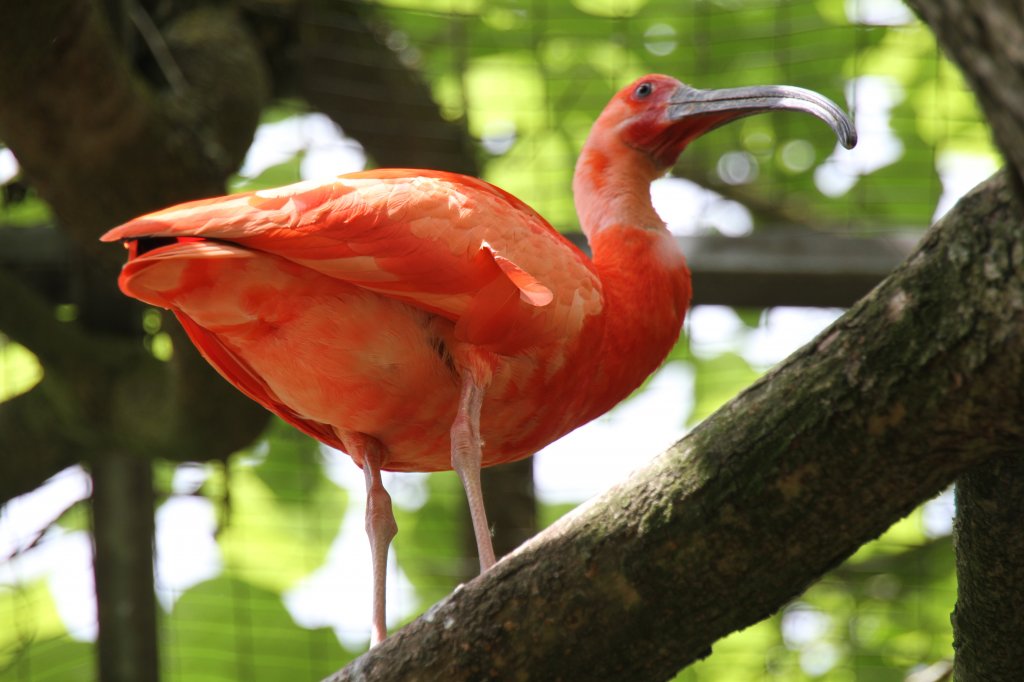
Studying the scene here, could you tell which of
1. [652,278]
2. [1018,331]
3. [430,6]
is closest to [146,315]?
[430,6]

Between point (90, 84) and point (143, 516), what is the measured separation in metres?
2.35

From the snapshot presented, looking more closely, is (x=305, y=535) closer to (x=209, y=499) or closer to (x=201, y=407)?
(x=209, y=499)

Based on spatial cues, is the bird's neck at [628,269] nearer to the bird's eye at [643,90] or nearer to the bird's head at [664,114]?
the bird's head at [664,114]

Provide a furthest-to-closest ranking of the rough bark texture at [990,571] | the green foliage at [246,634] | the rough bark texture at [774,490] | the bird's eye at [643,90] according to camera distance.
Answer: the green foliage at [246,634]
the bird's eye at [643,90]
the rough bark texture at [990,571]
the rough bark texture at [774,490]

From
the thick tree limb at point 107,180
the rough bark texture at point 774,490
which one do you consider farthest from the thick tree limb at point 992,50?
the thick tree limb at point 107,180

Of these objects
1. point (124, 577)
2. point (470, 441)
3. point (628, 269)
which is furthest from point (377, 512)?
point (124, 577)

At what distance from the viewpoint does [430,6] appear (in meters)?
6.53

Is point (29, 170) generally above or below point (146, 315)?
below

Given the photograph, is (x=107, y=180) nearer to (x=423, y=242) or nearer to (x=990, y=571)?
(x=423, y=242)

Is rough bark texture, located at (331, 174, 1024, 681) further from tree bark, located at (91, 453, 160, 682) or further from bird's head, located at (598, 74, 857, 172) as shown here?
tree bark, located at (91, 453, 160, 682)

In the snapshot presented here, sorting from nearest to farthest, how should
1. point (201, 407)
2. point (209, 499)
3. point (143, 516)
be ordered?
1. point (201, 407)
2. point (143, 516)
3. point (209, 499)

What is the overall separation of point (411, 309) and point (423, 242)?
20 centimetres

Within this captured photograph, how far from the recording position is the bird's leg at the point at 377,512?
12.3ft

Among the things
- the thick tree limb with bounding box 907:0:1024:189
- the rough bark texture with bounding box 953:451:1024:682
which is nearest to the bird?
the rough bark texture with bounding box 953:451:1024:682
